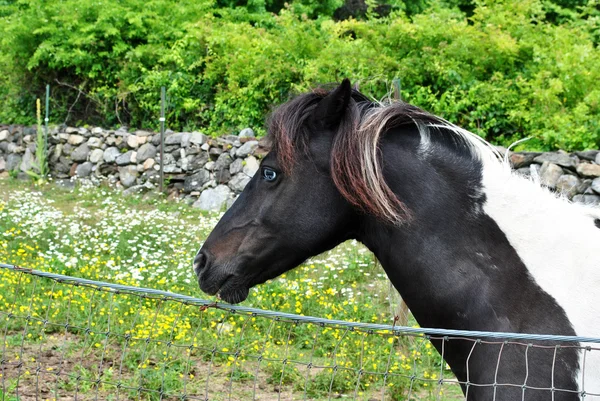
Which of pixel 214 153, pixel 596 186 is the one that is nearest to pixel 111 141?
pixel 214 153

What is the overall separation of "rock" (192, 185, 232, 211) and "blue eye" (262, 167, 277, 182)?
7.52 m

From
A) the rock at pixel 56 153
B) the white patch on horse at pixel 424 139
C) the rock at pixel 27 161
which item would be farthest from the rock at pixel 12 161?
the white patch on horse at pixel 424 139

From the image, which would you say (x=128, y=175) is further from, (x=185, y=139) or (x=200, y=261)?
(x=200, y=261)

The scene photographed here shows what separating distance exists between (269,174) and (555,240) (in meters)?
1.03

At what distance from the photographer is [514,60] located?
935 centimetres

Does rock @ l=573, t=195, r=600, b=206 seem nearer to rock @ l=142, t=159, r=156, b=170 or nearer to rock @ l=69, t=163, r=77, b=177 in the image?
rock @ l=142, t=159, r=156, b=170

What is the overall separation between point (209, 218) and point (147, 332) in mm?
4205

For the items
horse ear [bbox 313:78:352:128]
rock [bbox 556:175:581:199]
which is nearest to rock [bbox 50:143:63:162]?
rock [bbox 556:175:581:199]

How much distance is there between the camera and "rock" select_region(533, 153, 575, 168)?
7.59 metres

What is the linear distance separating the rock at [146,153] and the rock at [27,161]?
235cm

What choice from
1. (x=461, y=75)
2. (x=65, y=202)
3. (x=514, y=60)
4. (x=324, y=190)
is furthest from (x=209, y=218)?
(x=324, y=190)

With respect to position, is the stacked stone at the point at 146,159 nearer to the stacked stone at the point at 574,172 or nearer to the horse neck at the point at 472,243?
the stacked stone at the point at 574,172

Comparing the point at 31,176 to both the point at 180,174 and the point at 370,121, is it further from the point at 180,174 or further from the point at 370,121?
the point at 370,121

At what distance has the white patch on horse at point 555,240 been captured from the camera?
224cm
